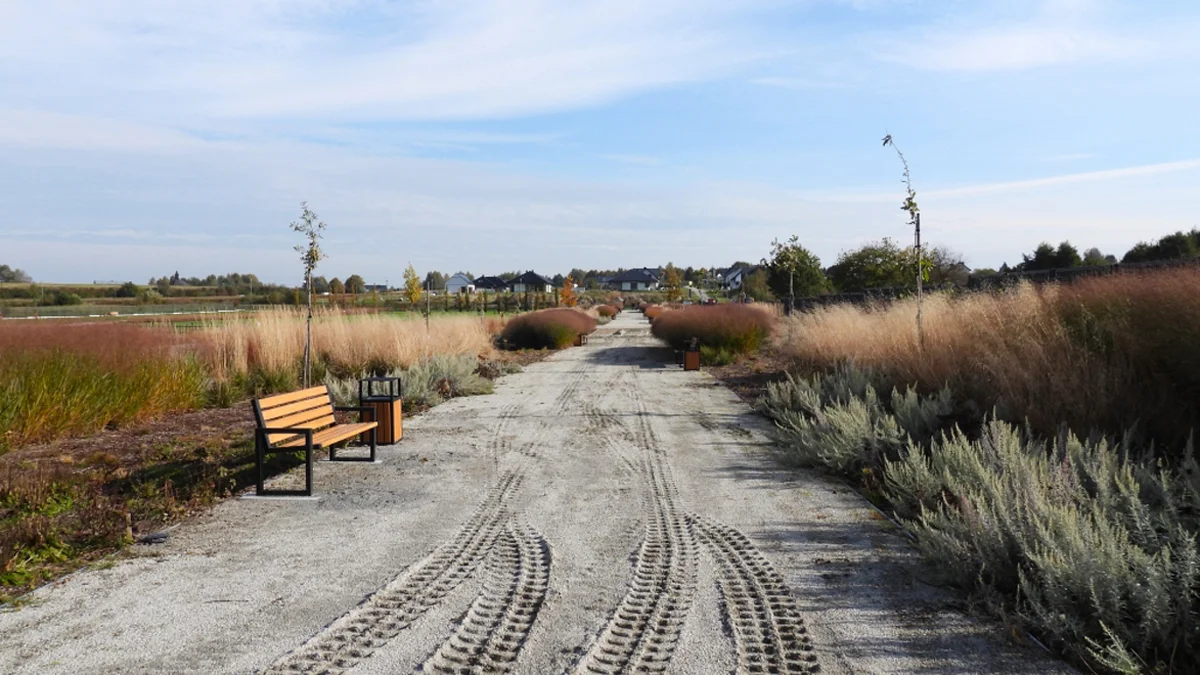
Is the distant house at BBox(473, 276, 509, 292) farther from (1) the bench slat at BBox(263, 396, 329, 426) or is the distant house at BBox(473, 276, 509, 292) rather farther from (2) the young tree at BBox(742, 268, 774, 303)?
(1) the bench slat at BBox(263, 396, 329, 426)

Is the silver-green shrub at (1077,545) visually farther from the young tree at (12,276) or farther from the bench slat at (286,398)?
the young tree at (12,276)

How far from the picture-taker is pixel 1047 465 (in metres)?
5.55

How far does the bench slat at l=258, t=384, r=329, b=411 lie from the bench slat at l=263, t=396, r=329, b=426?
4cm

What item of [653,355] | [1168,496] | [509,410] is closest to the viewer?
[1168,496]

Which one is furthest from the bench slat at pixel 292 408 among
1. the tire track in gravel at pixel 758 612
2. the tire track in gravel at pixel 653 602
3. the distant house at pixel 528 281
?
the distant house at pixel 528 281

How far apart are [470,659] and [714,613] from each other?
1.32m

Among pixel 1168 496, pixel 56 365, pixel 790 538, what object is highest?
pixel 56 365

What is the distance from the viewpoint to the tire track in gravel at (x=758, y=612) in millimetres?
3703

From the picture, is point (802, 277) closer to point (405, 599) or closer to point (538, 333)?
point (538, 333)

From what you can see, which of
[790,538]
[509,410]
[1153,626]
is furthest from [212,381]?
[1153,626]

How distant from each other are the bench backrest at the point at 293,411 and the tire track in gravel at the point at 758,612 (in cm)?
395

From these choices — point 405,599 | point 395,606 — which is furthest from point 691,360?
point 395,606

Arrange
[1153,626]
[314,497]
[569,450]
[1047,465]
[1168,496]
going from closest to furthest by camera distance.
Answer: [1153,626] → [1168,496] → [1047,465] → [314,497] → [569,450]

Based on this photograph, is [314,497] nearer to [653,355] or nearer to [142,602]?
[142,602]
